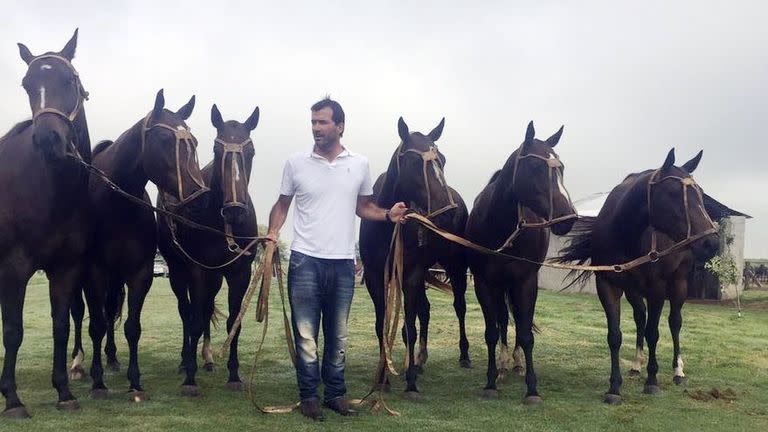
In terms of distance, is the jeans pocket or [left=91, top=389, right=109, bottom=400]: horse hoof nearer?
the jeans pocket

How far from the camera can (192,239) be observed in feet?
19.2

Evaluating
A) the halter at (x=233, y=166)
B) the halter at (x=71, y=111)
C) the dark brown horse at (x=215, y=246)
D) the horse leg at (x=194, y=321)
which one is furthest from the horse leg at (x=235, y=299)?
the halter at (x=71, y=111)

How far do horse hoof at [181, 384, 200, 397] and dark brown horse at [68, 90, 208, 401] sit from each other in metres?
0.35

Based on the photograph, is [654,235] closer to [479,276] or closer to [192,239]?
[479,276]

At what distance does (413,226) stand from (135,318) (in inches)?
109

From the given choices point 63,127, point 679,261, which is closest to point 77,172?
point 63,127

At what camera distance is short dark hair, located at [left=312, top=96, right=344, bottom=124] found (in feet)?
15.6

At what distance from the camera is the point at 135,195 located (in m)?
5.60

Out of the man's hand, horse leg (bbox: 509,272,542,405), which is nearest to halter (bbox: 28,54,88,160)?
the man's hand

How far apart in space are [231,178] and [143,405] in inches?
83.5

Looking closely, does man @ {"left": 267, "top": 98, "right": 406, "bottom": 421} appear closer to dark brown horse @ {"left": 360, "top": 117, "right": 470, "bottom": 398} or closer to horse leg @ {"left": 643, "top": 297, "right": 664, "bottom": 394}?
dark brown horse @ {"left": 360, "top": 117, "right": 470, "bottom": 398}

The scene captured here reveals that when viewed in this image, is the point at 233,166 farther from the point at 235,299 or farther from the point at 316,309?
the point at 235,299

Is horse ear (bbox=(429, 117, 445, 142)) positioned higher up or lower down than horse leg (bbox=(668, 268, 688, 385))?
higher up

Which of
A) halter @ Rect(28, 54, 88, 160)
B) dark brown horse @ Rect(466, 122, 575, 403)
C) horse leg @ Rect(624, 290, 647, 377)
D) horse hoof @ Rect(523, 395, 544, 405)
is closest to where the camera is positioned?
halter @ Rect(28, 54, 88, 160)
